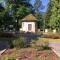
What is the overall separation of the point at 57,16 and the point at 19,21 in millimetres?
34363

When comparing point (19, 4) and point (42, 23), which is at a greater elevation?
point (19, 4)

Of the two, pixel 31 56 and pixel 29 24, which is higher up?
pixel 31 56

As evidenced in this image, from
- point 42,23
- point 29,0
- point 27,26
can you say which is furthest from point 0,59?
point 29,0

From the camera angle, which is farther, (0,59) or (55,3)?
(55,3)

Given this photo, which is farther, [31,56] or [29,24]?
[29,24]

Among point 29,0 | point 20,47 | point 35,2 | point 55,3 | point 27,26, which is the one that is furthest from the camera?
point 35,2

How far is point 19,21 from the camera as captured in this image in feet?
245

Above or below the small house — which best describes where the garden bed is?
above

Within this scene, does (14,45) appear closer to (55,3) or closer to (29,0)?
(55,3)

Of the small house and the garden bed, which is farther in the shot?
the small house

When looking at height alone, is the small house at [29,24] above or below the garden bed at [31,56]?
below

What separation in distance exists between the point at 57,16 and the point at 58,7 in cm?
141

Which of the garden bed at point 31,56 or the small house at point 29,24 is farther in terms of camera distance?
the small house at point 29,24

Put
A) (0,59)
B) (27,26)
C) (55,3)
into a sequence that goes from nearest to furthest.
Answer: (0,59) → (55,3) → (27,26)
